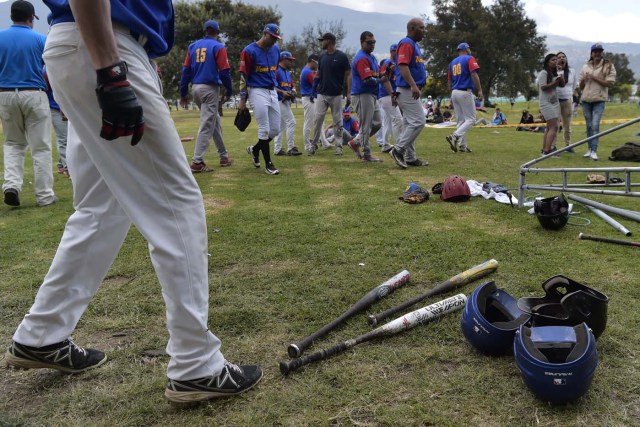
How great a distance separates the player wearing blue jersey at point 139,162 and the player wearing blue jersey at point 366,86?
739cm

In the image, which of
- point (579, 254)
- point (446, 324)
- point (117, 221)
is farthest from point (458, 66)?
point (117, 221)

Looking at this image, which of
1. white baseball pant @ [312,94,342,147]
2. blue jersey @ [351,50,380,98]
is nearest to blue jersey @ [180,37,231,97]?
blue jersey @ [351,50,380,98]

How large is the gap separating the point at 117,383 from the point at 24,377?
53cm

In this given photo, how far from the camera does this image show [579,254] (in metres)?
4.10

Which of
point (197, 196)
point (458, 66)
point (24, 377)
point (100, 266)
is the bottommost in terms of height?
point (24, 377)

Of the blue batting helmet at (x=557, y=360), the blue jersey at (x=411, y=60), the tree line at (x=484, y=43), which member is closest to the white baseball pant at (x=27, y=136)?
the blue jersey at (x=411, y=60)

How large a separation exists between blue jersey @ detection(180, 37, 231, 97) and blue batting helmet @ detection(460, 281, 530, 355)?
23.2ft

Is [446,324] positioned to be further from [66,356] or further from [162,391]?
[66,356]

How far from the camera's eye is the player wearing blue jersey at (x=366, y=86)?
9383 mm

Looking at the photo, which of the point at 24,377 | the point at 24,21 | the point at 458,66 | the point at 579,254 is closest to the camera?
the point at 24,377

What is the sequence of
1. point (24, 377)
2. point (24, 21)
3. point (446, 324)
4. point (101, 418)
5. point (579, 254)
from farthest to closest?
point (24, 21), point (579, 254), point (446, 324), point (24, 377), point (101, 418)

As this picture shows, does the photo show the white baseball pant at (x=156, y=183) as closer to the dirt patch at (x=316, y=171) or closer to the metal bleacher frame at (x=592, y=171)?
the metal bleacher frame at (x=592, y=171)

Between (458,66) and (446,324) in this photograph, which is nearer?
(446,324)

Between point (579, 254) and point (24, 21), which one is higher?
point (24, 21)
